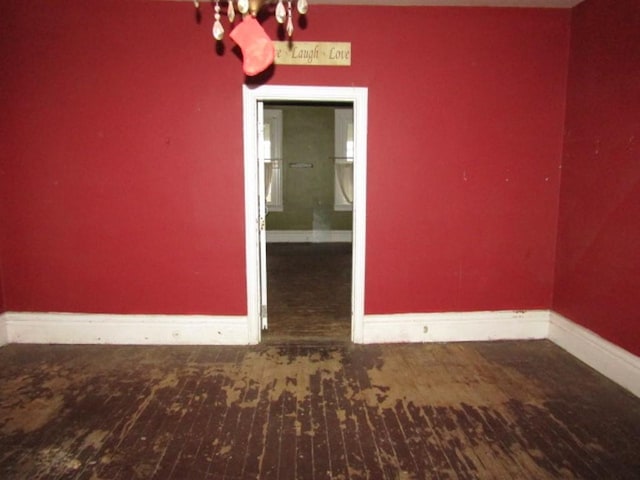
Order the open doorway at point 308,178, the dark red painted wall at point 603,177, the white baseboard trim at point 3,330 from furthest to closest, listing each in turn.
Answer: the open doorway at point 308,178 < the white baseboard trim at point 3,330 < the dark red painted wall at point 603,177

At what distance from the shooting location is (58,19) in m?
3.04

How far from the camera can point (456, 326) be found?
3.44 metres

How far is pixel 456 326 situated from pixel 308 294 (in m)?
1.91

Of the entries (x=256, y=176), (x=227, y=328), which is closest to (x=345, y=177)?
(x=256, y=176)

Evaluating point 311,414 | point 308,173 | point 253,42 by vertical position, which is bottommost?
point 311,414

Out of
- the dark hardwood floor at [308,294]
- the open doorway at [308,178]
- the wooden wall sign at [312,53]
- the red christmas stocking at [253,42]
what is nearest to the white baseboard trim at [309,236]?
the open doorway at [308,178]

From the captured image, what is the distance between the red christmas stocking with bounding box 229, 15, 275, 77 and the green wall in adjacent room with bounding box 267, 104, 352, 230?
6.21 metres

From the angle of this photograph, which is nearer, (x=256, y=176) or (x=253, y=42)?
(x=253, y=42)

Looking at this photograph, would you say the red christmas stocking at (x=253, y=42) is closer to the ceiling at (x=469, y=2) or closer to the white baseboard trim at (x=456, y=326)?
the ceiling at (x=469, y=2)

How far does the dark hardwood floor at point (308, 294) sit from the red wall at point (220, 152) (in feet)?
1.70

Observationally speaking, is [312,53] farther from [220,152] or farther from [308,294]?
[308,294]

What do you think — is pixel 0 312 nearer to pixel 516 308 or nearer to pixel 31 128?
pixel 31 128

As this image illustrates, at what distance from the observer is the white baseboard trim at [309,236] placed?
8.64 meters

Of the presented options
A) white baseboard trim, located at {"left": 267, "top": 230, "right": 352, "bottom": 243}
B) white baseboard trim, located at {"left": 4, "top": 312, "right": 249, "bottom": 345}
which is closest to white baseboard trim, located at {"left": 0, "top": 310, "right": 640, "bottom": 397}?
white baseboard trim, located at {"left": 4, "top": 312, "right": 249, "bottom": 345}
